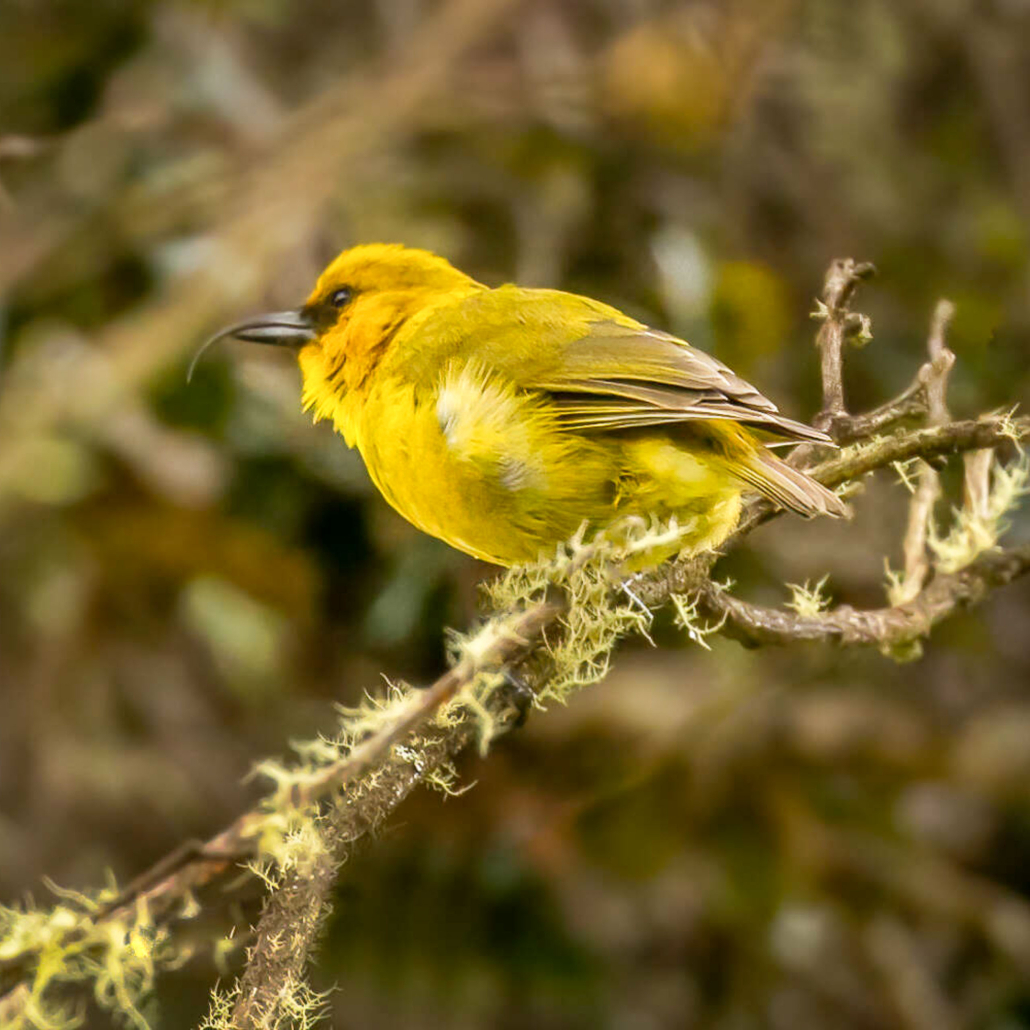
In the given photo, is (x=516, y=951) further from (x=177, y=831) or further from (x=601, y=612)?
(x=601, y=612)

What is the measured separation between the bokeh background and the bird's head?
59 centimetres

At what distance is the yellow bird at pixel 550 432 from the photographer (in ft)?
5.89

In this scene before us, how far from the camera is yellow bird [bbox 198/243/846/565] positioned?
5.89 feet

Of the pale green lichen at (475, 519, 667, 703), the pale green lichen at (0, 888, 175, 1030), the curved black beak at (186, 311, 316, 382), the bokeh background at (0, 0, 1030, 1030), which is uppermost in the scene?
the bokeh background at (0, 0, 1030, 1030)

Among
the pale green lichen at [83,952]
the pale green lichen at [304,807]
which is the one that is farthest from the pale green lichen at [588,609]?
the pale green lichen at [83,952]

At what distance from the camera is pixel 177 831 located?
484 centimetres

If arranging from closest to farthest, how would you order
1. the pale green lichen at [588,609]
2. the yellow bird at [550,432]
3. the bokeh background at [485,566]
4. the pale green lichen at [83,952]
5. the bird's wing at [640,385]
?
the pale green lichen at [83,952] < the pale green lichen at [588,609] < the bird's wing at [640,385] < the yellow bird at [550,432] < the bokeh background at [485,566]

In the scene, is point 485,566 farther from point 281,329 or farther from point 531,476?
point 531,476

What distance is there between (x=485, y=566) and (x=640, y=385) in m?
0.99

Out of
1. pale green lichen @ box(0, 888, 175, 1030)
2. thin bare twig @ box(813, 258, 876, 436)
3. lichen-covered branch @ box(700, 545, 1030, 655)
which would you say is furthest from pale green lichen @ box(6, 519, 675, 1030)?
thin bare twig @ box(813, 258, 876, 436)

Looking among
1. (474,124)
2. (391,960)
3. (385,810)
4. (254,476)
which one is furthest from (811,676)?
(385,810)

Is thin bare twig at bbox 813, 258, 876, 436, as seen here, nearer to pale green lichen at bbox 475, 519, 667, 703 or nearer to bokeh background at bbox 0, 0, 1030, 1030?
pale green lichen at bbox 475, 519, 667, 703

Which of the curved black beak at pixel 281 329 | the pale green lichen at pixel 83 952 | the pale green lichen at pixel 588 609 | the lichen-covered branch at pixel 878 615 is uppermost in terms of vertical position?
the curved black beak at pixel 281 329

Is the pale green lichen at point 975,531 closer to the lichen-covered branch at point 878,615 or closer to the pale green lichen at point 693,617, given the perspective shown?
the lichen-covered branch at point 878,615
